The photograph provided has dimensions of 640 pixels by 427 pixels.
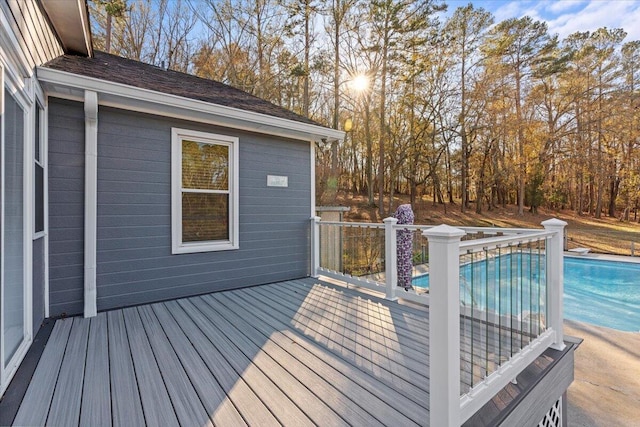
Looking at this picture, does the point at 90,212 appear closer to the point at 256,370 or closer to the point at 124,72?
the point at 124,72

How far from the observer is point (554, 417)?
2.35 meters

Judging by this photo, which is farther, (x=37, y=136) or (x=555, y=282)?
(x=37, y=136)

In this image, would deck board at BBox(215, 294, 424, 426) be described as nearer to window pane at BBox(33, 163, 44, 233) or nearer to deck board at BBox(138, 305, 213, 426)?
deck board at BBox(138, 305, 213, 426)

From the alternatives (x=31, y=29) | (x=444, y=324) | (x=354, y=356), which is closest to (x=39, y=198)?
(x=31, y=29)

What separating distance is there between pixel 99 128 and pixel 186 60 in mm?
9986

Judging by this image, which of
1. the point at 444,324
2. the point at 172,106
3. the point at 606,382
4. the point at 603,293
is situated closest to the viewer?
the point at 444,324

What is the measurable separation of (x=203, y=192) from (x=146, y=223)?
77cm

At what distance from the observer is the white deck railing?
4.87ft

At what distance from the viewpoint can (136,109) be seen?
3.50m

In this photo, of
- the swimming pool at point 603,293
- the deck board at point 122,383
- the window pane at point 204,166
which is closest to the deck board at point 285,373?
the deck board at point 122,383

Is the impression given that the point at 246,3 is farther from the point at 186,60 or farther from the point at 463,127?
the point at 463,127

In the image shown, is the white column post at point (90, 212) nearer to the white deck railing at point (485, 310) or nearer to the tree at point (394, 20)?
the white deck railing at point (485, 310)

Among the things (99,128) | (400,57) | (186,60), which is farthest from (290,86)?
(99,128)

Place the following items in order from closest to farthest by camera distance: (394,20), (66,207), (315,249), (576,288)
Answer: (66,207)
(315,249)
(576,288)
(394,20)
